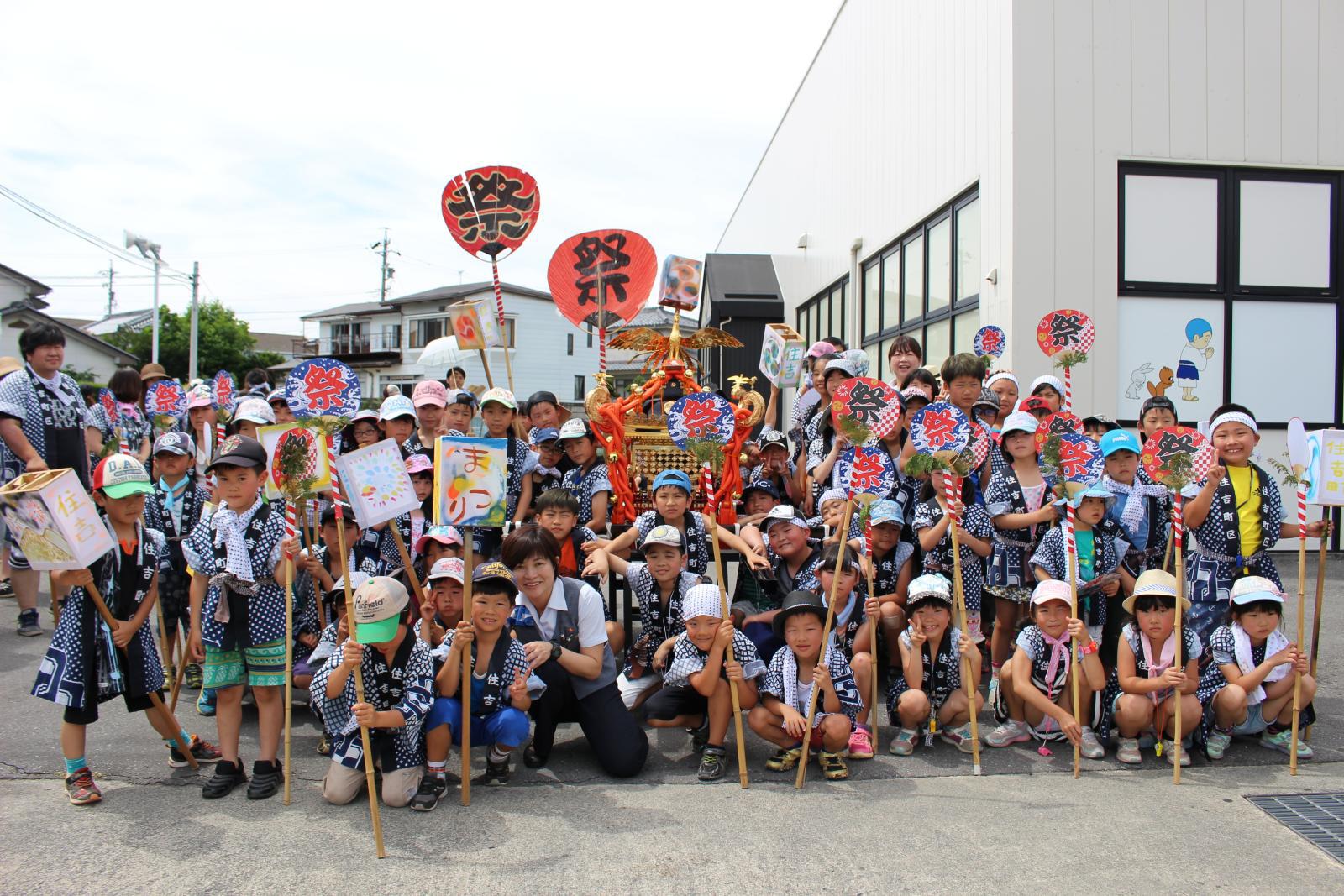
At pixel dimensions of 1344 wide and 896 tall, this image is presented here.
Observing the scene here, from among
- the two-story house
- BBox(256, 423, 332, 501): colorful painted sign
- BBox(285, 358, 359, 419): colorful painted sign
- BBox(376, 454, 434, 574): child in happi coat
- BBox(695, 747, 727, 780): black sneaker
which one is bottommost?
BBox(695, 747, 727, 780): black sneaker

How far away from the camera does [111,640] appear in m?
3.96

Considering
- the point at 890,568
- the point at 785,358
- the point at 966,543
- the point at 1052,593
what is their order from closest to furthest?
the point at 1052,593
the point at 966,543
the point at 890,568
the point at 785,358

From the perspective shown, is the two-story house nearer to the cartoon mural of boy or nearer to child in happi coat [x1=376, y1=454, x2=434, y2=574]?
the cartoon mural of boy

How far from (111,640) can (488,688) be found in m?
1.65

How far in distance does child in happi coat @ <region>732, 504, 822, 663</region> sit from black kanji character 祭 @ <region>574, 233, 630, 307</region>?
3.31 m

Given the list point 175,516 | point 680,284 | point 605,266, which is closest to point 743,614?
point 175,516

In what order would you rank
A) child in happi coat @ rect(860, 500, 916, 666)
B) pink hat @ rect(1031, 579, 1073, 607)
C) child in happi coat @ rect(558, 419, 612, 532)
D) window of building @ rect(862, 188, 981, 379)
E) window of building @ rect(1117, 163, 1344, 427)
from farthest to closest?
window of building @ rect(862, 188, 981, 379) → window of building @ rect(1117, 163, 1344, 427) → child in happi coat @ rect(558, 419, 612, 532) → child in happi coat @ rect(860, 500, 916, 666) → pink hat @ rect(1031, 579, 1073, 607)

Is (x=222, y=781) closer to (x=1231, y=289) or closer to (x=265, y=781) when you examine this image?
(x=265, y=781)

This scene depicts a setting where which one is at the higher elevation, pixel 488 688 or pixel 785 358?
pixel 785 358

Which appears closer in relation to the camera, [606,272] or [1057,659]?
[1057,659]

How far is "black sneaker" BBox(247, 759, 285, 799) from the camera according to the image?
397 cm

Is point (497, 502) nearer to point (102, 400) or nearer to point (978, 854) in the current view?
point (978, 854)

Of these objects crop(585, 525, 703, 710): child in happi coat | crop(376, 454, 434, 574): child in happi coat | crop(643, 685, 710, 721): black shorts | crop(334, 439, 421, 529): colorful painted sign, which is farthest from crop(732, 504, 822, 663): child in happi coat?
crop(376, 454, 434, 574): child in happi coat

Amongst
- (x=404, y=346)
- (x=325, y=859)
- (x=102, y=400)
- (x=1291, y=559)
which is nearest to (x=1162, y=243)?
(x=1291, y=559)
